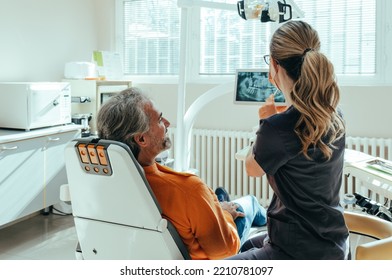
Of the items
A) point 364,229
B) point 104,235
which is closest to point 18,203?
point 104,235

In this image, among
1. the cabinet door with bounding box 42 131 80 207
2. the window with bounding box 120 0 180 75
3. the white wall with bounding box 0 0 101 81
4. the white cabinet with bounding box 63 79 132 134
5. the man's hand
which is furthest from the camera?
the window with bounding box 120 0 180 75

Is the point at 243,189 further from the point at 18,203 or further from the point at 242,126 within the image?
the point at 18,203

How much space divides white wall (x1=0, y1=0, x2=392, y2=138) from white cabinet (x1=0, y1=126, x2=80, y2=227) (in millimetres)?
653

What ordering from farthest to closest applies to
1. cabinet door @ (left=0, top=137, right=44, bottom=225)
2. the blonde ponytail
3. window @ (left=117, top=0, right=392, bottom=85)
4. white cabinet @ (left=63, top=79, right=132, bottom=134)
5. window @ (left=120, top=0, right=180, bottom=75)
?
1. window @ (left=120, top=0, right=180, bottom=75)
2. white cabinet @ (left=63, top=79, right=132, bottom=134)
3. window @ (left=117, top=0, right=392, bottom=85)
4. cabinet door @ (left=0, top=137, right=44, bottom=225)
5. the blonde ponytail

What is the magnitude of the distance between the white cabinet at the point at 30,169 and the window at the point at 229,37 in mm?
1321

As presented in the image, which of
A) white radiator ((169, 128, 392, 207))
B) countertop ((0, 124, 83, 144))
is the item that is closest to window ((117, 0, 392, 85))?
white radiator ((169, 128, 392, 207))

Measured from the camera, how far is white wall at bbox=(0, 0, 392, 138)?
3611 millimetres

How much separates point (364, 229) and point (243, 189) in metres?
2.22

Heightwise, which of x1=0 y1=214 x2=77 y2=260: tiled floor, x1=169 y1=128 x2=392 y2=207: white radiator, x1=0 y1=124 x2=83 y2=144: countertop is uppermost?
x1=0 y1=124 x2=83 y2=144: countertop

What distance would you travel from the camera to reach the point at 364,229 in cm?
186

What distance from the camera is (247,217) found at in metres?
2.05

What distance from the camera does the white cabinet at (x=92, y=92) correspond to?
3.92 metres

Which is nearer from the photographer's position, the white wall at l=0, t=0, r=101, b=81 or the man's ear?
the man's ear

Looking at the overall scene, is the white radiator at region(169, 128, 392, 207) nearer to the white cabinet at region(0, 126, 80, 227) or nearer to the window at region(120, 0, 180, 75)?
the window at region(120, 0, 180, 75)
